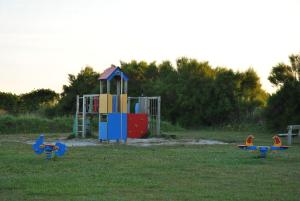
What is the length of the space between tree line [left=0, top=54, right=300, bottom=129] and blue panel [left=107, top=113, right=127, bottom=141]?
11478 mm

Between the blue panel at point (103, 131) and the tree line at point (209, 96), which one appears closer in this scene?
the blue panel at point (103, 131)

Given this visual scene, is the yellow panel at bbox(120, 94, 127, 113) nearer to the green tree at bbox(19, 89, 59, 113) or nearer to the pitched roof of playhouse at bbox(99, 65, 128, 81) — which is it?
the pitched roof of playhouse at bbox(99, 65, 128, 81)

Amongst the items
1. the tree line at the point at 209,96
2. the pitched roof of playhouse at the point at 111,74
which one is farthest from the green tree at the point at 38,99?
the pitched roof of playhouse at the point at 111,74

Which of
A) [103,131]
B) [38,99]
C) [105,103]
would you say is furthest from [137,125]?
[38,99]

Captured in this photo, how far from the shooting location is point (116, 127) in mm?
23719

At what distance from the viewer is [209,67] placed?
45.2m

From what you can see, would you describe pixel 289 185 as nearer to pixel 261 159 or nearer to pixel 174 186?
pixel 174 186

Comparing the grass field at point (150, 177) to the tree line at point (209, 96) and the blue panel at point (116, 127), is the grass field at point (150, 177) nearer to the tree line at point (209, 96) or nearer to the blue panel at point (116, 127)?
the blue panel at point (116, 127)

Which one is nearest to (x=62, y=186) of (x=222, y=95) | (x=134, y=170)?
(x=134, y=170)

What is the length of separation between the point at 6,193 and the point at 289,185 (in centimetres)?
474

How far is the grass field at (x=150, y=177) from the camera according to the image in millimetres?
8836

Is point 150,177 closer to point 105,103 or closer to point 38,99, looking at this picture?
point 105,103

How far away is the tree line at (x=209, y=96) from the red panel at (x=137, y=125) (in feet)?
28.5

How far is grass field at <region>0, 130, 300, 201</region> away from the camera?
8.84 m
